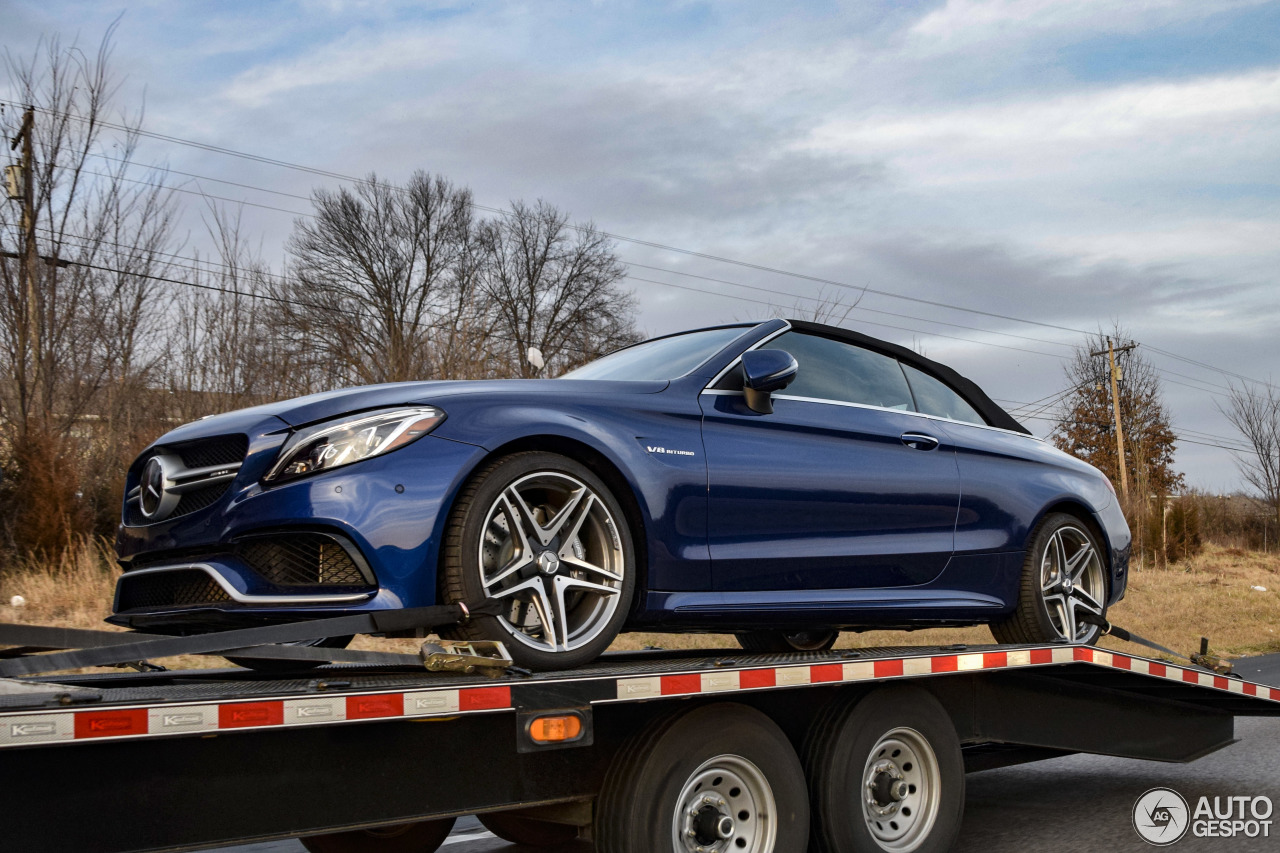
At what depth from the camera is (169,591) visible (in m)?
3.54

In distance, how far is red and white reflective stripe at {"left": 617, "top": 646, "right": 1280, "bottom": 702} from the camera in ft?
11.3

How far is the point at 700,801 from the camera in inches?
139

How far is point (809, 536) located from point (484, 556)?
1452 mm

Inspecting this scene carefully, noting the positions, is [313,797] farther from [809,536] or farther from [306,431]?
[809,536]

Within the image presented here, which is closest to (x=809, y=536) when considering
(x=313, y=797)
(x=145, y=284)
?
(x=313, y=797)

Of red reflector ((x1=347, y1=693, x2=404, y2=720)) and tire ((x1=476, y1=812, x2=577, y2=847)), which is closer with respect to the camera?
red reflector ((x1=347, y1=693, x2=404, y2=720))

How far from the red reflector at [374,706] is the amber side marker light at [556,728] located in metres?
0.43

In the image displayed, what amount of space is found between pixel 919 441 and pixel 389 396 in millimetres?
2618

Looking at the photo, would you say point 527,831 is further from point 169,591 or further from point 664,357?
point 664,357

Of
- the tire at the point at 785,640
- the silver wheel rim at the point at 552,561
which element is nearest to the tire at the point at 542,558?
the silver wheel rim at the point at 552,561

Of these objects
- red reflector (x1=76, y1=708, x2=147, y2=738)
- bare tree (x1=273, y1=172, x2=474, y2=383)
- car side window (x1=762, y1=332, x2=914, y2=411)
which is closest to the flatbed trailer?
red reflector (x1=76, y1=708, x2=147, y2=738)

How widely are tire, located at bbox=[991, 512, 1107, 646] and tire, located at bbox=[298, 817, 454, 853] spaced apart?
2.91 meters

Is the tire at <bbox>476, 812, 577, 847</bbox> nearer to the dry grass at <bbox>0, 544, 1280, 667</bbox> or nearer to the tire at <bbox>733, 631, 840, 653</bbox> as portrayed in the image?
the tire at <bbox>733, 631, 840, 653</bbox>

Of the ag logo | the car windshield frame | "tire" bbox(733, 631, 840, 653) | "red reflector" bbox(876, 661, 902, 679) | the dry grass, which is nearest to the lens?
"red reflector" bbox(876, 661, 902, 679)
